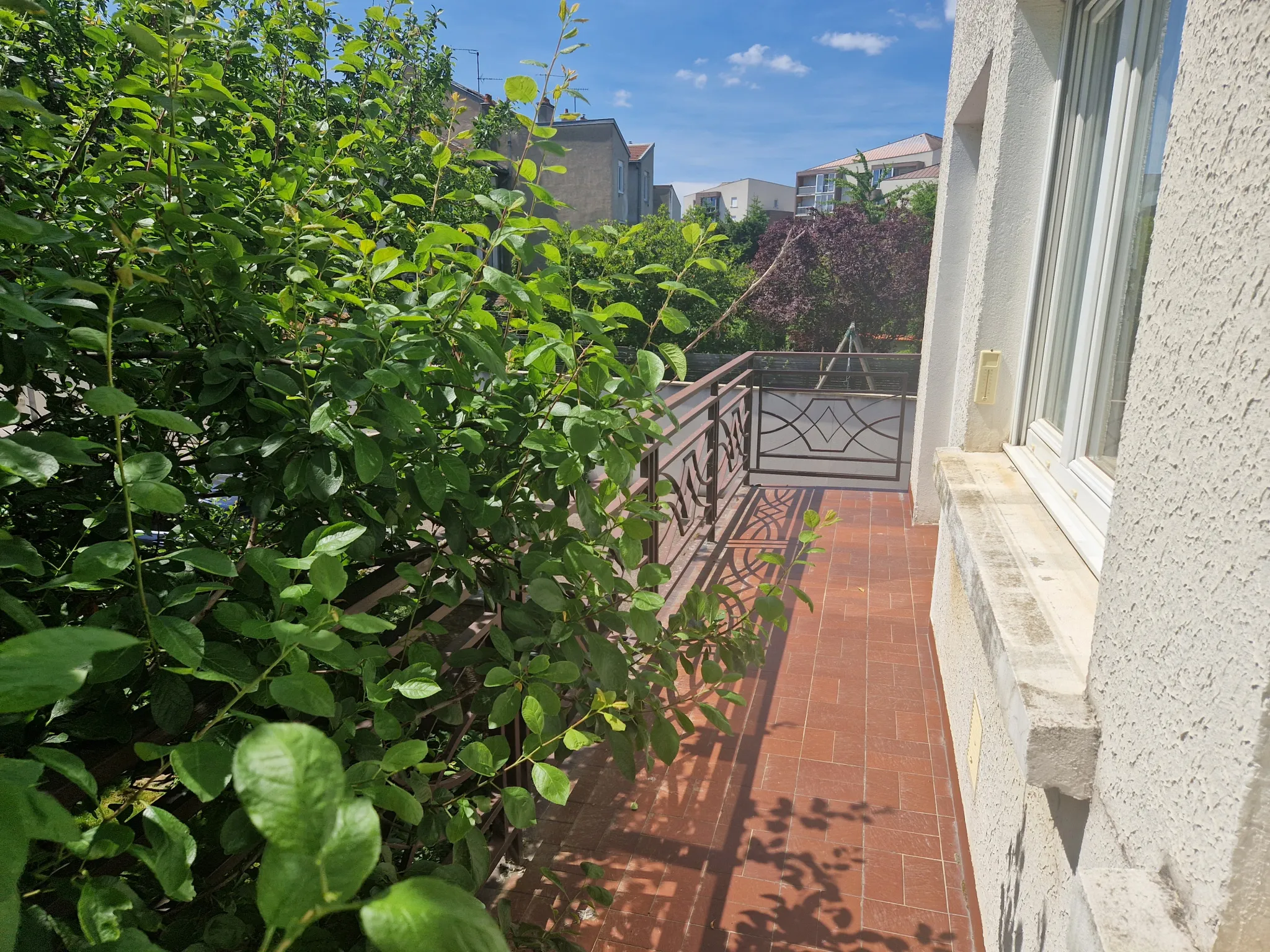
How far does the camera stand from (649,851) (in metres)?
2.38

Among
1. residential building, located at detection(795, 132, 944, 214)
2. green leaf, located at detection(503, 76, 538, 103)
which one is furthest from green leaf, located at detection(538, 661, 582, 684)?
residential building, located at detection(795, 132, 944, 214)

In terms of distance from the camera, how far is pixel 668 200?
44719 millimetres

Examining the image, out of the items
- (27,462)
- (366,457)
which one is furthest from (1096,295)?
(27,462)

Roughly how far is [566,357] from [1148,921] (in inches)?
41.5

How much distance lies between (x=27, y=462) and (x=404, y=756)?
542mm

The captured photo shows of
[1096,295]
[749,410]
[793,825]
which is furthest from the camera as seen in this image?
[749,410]

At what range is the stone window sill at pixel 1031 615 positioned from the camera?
1.12 metres

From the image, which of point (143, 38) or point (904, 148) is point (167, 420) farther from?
point (904, 148)

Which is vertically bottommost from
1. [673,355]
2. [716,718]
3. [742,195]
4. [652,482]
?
[716,718]

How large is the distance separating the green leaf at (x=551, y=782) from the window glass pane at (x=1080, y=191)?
1.77 meters

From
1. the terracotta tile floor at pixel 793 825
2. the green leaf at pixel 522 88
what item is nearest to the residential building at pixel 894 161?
the terracotta tile floor at pixel 793 825

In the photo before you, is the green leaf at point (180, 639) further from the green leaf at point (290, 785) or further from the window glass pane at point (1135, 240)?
the window glass pane at point (1135, 240)

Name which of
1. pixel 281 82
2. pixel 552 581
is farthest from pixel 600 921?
pixel 281 82

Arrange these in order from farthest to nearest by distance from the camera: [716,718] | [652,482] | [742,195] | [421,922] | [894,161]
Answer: [742,195] < [894,161] < [652,482] < [716,718] < [421,922]
